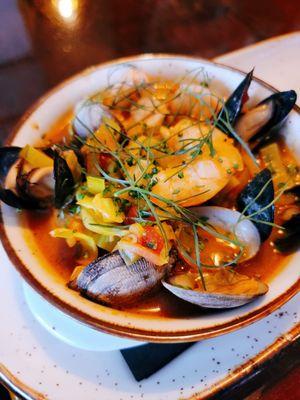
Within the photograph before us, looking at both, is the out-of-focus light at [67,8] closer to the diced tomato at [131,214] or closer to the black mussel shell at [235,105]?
the black mussel shell at [235,105]

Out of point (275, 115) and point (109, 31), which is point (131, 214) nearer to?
point (275, 115)

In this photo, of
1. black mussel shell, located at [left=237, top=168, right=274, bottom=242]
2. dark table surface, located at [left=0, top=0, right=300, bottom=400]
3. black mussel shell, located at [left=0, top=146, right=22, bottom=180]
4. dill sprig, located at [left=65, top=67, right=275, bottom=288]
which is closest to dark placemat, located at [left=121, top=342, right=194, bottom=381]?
dill sprig, located at [left=65, top=67, right=275, bottom=288]

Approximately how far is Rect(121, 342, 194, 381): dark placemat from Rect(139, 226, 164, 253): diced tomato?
35 centimetres

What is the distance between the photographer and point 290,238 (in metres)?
1.59

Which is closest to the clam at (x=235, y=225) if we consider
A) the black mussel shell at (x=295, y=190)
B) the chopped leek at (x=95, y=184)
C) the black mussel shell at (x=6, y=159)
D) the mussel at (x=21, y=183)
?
the black mussel shell at (x=295, y=190)

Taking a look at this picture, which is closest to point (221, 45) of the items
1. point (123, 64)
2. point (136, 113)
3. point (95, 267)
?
point (123, 64)

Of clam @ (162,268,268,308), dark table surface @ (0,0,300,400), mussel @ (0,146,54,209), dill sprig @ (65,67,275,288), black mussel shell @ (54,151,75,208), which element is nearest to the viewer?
clam @ (162,268,268,308)

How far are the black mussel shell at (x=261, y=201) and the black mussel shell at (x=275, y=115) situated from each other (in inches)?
14.8

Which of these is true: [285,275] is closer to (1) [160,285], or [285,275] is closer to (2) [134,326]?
(1) [160,285]

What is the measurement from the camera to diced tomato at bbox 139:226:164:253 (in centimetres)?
142

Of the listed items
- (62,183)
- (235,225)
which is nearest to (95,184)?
(62,183)

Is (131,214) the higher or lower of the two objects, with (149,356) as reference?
higher

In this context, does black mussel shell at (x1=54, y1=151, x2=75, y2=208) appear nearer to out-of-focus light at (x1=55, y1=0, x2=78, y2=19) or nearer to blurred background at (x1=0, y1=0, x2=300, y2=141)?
blurred background at (x1=0, y1=0, x2=300, y2=141)

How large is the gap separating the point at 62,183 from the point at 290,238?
37.3 inches
